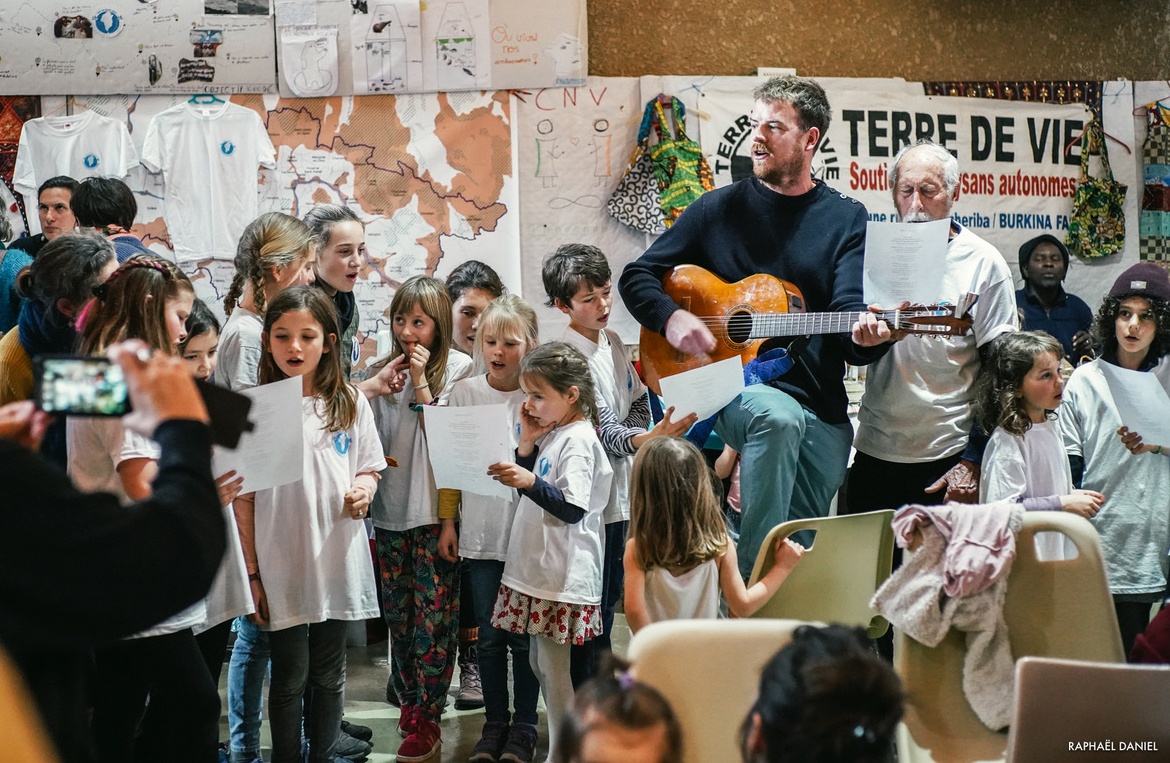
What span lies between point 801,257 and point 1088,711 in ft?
5.33

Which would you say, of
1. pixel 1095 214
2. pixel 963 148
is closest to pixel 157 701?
pixel 963 148

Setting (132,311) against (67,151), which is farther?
(67,151)

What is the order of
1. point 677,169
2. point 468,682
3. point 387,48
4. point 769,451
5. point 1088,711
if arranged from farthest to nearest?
point 677,169, point 387,48, point 468,682, point 769,451, point 1088,711

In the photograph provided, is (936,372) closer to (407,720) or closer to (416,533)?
(416,533)

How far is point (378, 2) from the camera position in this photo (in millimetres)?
5715

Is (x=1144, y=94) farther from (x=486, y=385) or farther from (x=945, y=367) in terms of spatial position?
(x=486, y=385)

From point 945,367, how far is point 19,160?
466 centimetres

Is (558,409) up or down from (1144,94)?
down

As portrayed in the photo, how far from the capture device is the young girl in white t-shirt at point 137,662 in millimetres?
2506

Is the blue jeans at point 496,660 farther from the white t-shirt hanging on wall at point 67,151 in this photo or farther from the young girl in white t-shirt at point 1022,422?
the white t-shirt hanging on wall at point 67,151

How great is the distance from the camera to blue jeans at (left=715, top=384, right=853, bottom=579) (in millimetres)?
3105

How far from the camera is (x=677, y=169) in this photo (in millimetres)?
5836

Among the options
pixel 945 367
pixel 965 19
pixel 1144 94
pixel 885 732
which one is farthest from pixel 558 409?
pixel 1144 94

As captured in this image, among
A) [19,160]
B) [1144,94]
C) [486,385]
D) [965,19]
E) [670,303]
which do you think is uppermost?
[965,19]
